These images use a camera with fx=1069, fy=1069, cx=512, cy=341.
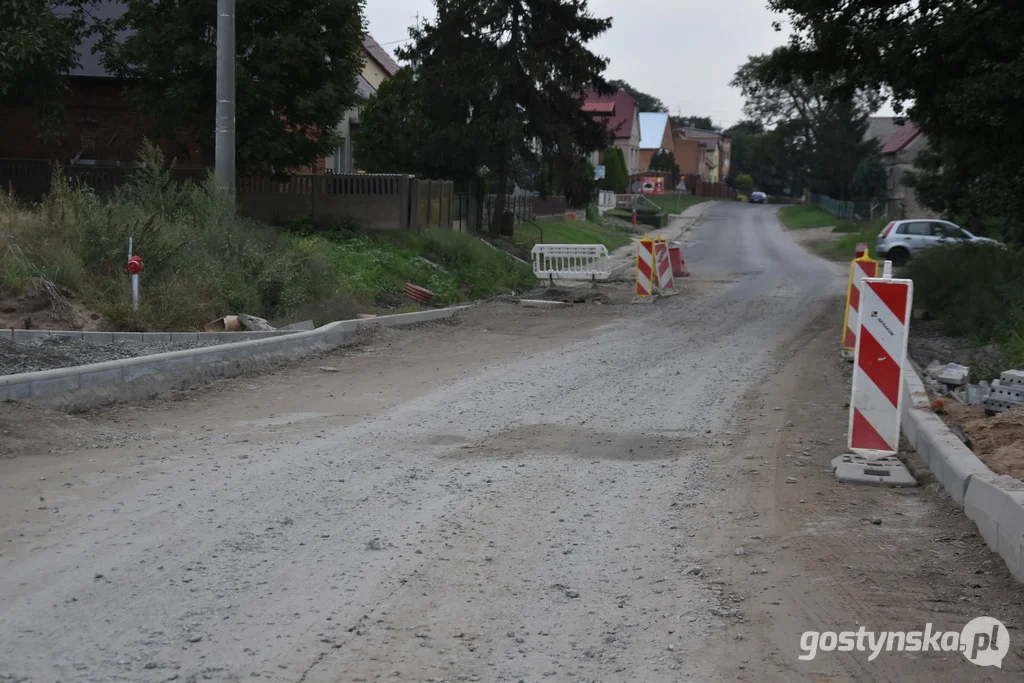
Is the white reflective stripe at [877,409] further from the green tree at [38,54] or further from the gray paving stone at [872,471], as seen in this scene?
the green tree at [38,54]

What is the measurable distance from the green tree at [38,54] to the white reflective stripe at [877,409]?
18181 mm

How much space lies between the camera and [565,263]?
2636 centimetres

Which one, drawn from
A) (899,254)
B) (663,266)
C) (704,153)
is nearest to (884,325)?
(663,266)

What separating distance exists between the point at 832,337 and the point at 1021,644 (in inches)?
487

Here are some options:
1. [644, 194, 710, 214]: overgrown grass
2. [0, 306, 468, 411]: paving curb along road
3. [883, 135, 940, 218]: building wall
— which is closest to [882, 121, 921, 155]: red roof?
[883, 135, 940, 218]: building wall

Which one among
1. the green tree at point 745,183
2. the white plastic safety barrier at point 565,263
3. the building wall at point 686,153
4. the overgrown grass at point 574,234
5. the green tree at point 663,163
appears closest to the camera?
the white plastic safety barrier at point 565,263

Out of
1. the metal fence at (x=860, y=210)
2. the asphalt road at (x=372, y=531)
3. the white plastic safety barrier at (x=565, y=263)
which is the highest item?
the metal fence at (x=860, y=210)

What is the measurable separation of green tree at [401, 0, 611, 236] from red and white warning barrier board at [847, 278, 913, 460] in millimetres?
22732

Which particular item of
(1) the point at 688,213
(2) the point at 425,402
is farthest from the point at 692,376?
(1) the point at 688,213

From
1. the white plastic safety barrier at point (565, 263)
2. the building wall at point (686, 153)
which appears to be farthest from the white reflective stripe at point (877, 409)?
the building wall at point (686, 153)

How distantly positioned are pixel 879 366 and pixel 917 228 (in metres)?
27.7

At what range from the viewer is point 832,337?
1669 cm

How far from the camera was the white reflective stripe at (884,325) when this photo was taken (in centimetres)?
819

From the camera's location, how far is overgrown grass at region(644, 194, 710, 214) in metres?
79.7
